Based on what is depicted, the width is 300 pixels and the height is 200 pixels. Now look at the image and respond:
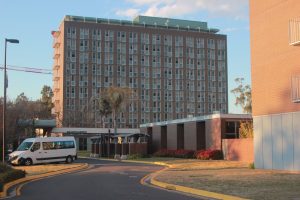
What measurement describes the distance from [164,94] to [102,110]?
77.2 meters

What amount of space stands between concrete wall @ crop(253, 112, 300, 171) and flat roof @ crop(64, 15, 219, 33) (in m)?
107

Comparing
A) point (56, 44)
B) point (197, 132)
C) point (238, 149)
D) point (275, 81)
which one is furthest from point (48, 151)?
point (56, 44)

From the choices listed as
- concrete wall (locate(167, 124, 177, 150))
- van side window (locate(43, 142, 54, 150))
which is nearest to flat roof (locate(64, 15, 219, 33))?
concrete wall (locate(167, 124, 177, 150))

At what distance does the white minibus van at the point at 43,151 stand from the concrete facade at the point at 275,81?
60.0ft

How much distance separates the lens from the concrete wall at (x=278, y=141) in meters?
26.4

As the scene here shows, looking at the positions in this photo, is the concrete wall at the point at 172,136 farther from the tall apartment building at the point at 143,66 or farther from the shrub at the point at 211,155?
the tall apartment building at the point at 143,66

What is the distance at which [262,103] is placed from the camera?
29.6m

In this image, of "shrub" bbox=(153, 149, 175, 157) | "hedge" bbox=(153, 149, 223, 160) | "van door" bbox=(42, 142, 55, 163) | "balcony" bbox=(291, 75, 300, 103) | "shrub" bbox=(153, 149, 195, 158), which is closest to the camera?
"balcony" bbox=(291, 75, 300, 103)

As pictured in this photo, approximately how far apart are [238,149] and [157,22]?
104461 millimetres

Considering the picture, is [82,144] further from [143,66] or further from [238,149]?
[238,149]

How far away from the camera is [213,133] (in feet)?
157

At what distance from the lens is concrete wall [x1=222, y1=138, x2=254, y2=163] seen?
4043cm

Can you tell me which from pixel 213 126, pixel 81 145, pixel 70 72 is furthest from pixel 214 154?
pixel 70 72

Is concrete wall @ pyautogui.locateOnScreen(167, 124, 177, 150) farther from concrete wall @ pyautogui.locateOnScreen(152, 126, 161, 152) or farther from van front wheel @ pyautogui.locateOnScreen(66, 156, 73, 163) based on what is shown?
van front wheel @ pyautogui.locateOnScreen(66, 156, 73, 163)
